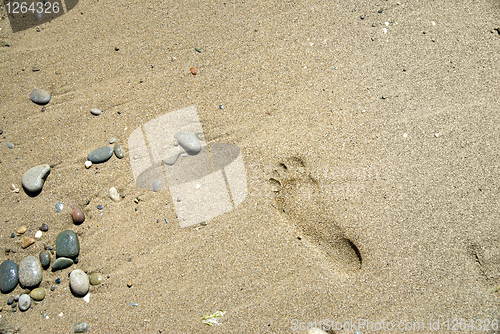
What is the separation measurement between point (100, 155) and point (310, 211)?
5.54 feet

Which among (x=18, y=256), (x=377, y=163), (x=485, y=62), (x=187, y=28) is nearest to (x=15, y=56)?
(x=187, y=28)

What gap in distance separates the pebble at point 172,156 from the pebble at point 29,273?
1239mm

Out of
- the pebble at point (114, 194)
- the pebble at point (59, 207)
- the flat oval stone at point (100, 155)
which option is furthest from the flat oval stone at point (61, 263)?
the flat oval stone at point (100, 155)

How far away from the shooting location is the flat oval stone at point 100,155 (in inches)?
93.3

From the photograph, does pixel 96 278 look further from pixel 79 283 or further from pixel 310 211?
pixel 310 211

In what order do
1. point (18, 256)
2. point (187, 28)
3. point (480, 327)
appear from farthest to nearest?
point (187, 28) < point (18, 256) < point (480, 327)

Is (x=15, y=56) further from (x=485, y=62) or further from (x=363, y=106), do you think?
(x=485, y=62)

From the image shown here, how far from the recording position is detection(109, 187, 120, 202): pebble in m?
2.35

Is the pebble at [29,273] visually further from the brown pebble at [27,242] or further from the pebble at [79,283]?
the pebble at [79,283]

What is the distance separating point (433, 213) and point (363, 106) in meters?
0.97

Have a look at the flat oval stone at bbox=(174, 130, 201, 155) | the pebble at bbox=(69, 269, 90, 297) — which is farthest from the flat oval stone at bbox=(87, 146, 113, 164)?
the pebble at bbox=(69, 269, 90, 297)

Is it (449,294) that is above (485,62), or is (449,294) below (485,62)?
below

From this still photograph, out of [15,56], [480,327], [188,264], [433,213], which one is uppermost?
[15,56]

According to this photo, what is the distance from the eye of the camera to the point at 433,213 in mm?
2268
